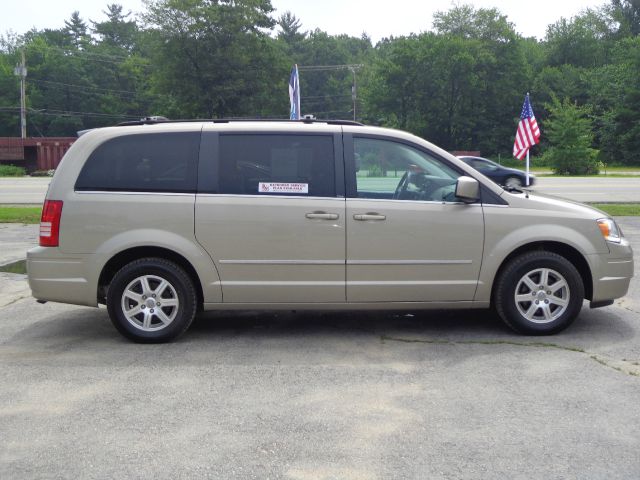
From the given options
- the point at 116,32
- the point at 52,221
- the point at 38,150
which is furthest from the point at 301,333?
the point at 116,32

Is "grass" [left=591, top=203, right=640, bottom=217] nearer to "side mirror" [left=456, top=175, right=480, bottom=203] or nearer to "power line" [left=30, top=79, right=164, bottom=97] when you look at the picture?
"side mirror" [left=456, top=175, right=480, bottom=203]

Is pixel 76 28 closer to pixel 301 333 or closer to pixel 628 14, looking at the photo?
pixel 628 14

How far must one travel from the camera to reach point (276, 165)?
19.4 feet

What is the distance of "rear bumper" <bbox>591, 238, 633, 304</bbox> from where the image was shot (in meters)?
6.09

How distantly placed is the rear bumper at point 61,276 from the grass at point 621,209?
13729 millimetres

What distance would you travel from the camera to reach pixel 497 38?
251 ft

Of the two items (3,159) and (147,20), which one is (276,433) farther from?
(147,20)

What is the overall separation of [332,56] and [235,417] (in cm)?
11614

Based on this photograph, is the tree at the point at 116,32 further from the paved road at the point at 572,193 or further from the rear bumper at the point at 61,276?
the rear bumper at the point at 61,276

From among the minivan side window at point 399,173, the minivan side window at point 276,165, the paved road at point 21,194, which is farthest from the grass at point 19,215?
the minivan side window at point 399,173

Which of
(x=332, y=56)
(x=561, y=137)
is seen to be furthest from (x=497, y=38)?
(x=332, y=56)

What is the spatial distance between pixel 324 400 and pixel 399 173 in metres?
2.32

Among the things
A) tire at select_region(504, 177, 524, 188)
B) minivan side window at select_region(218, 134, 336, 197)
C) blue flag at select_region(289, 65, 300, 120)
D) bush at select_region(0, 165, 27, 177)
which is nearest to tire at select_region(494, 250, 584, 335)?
minivan side window at select_region(218, 134, 336, 197)

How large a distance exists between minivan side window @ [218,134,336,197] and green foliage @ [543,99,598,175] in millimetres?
41777
